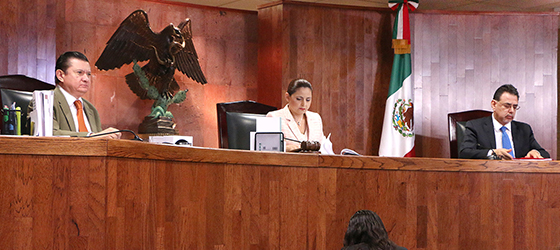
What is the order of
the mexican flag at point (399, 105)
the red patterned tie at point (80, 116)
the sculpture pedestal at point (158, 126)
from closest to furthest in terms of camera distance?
the red patterned tie at point (80, 116), the sculpture pedestal at point (158, 126), the mexican flag at point (399, 105)

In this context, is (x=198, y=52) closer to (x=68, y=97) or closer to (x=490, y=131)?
(x=68, y=97)

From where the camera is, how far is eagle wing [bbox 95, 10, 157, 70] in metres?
4.27

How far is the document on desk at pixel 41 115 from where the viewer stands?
202 centimetres

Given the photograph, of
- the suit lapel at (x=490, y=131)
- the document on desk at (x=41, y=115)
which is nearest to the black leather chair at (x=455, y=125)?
the suit lapel at (x=490, y=131)

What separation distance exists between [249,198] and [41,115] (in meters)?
0.86

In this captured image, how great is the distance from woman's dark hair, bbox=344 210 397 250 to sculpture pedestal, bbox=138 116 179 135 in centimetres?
302

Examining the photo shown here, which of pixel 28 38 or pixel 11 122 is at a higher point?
pixel 28 38

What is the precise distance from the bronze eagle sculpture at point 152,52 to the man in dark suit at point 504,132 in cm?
245

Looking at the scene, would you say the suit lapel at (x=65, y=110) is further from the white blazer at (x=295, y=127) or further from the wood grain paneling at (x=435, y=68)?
the wood grain paneling at (x=435, y=68)

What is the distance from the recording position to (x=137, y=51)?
14.4 ft

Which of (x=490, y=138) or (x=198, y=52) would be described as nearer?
(x=490, y=138)

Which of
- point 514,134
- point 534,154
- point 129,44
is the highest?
point 129,44

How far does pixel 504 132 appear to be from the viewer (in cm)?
353

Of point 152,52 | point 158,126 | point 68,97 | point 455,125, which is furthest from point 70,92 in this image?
point 455,125
